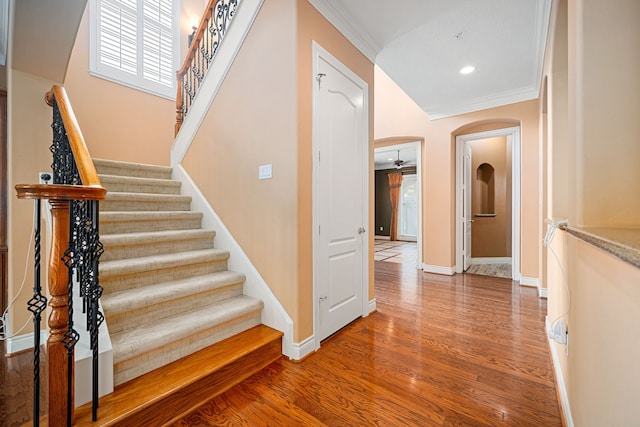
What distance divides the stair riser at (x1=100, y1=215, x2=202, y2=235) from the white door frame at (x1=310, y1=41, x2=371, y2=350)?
1.40 meters

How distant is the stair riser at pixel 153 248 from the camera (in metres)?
2.06

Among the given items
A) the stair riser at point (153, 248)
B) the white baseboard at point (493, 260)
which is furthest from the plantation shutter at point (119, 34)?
the white baseboard at point (493, 260)

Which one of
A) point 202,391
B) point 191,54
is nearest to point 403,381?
point 202,391

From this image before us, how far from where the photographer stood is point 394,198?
9.95 m

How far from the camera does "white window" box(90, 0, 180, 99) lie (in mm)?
3590

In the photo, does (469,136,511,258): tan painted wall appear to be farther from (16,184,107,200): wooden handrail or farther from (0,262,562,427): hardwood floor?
(16,184,107,200): wooden handrail

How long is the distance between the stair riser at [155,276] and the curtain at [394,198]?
8108 mm

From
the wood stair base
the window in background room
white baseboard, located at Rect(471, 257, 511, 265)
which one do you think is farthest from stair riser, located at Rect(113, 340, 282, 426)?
the window in background room

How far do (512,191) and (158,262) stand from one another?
4803 mm

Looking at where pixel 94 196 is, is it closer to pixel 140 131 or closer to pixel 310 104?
pixel 310 104

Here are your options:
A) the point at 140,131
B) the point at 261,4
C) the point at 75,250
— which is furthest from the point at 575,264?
the point at 140,131

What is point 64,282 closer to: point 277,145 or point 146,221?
point 146,221

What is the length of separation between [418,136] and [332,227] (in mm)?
3257

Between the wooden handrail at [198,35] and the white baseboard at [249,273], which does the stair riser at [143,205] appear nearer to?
the white baseboard at [249,273]
